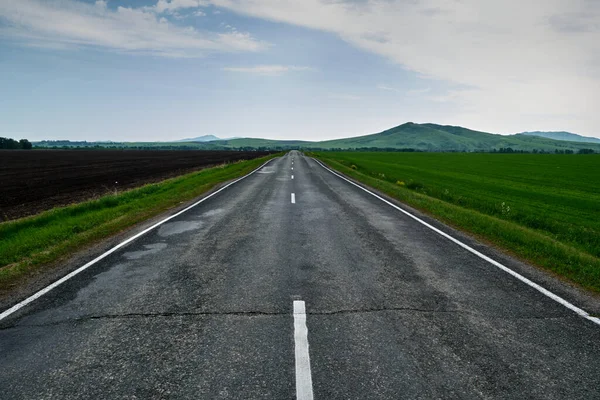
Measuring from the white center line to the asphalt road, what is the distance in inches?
3.0

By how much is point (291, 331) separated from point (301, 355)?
52cm

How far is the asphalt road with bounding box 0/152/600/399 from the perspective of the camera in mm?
3420

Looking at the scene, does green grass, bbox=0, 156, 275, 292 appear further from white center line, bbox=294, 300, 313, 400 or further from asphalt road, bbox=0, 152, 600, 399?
white center line, bbox=294, 300, 313, 400

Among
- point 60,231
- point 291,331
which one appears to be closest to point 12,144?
point 60,231

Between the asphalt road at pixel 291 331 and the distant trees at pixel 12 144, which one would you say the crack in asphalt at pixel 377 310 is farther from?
the distant trees at pixel 12 144

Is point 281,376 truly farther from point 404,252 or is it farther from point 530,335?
point 404,252

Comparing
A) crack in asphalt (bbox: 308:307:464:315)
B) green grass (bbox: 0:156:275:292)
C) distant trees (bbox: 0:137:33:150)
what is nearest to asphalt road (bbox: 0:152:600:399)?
crack in asphalt (bbox: 308:307:464:315)

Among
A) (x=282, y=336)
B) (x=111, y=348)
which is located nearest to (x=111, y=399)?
(x=111, y=348)

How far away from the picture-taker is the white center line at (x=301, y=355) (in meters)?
3.29

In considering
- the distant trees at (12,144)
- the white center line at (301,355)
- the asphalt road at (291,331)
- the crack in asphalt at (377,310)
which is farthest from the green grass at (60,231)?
the distant trees at (12,144)

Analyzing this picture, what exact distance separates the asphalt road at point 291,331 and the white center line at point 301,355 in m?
0.08

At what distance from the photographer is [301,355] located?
12.7 ft

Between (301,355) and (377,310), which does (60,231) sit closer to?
(301,355)

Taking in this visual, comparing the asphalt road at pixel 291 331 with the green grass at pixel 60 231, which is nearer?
the asphalt road at pixel 291 331
